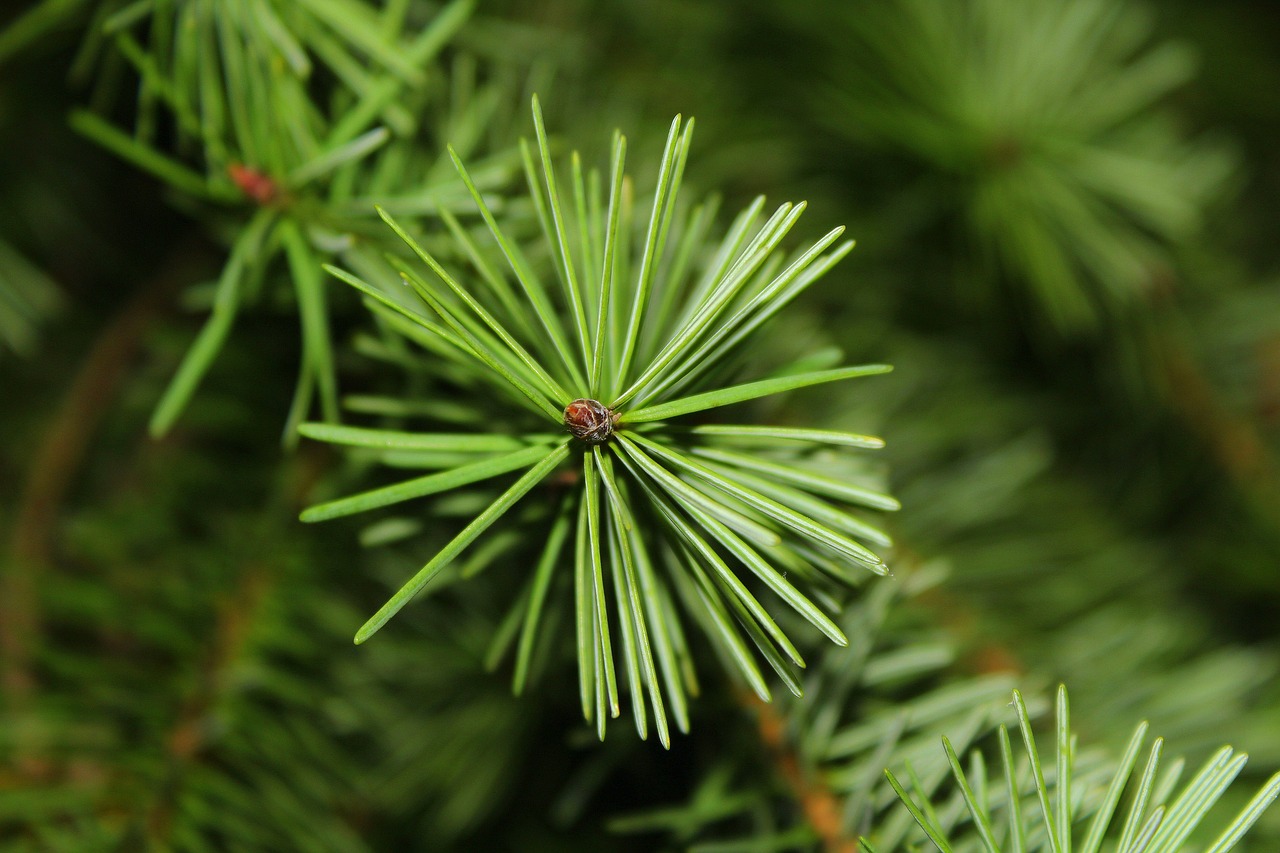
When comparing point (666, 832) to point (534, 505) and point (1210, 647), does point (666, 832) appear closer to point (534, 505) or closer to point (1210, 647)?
point (534, 505)

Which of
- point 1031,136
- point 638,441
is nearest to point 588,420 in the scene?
point 638,441

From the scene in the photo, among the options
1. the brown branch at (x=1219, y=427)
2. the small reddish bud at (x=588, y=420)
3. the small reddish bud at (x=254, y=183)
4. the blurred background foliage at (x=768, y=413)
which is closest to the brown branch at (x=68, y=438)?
the blurred background foliage at (x=768, y=413)

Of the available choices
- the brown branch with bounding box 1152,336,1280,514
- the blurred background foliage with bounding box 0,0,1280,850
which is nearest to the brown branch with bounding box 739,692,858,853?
the blurred background foliage with bounding box 0,0,1280,850

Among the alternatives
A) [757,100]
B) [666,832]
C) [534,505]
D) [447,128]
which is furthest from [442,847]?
[757,100]

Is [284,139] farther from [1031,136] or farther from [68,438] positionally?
[1031,136]

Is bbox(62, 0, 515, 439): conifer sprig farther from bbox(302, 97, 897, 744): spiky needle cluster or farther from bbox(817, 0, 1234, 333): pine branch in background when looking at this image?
bbox(817, 0, 1234, 333): pine branch in background
